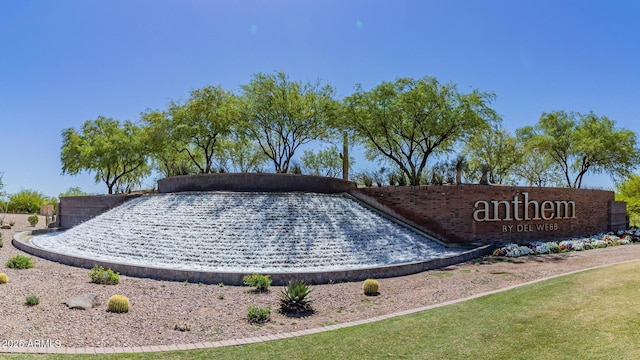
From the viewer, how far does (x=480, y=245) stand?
18375 millimetres

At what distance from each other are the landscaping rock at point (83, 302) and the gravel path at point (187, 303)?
0.53 ft

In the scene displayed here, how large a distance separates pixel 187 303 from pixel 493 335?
6.53 meters

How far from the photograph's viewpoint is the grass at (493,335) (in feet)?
20.0

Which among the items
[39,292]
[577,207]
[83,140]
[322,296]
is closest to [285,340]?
[322,296]

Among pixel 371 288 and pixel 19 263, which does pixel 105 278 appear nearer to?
pixel 19 263

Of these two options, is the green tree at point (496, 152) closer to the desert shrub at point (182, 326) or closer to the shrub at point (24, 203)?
the desert shrub at point (182, 326)

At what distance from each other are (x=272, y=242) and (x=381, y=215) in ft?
22.4

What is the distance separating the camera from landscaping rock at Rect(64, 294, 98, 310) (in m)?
8.49

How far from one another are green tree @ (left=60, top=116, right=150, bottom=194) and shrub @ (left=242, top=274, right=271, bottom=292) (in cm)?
2899

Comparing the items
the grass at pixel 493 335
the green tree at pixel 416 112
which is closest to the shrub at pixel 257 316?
the grass at pixel 493 335

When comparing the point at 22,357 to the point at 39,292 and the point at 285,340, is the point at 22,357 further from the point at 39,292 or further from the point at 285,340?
the point at 39,292

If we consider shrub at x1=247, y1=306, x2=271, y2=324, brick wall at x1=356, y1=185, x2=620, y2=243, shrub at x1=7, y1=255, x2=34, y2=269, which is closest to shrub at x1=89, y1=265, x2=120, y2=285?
shrub at x1=7, y1=255, x2=34, y2=269

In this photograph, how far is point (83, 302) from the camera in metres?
8.66

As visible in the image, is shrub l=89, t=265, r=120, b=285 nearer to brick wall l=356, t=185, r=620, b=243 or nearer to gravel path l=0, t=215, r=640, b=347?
gravel path l=0, t=215, r=640, b=347
